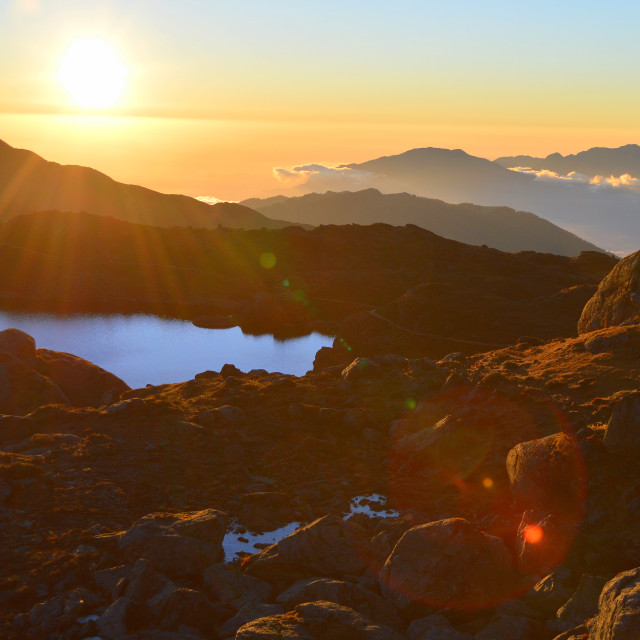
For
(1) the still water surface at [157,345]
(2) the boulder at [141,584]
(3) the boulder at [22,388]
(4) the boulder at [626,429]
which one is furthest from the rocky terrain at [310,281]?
(2) the boulder at [141,584]

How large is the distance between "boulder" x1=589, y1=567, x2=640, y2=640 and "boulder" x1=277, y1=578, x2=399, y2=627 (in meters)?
5.98

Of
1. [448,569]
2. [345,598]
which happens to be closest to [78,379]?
[345,598]

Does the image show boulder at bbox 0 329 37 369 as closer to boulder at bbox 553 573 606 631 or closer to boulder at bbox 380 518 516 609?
boulder at bbox 380 518 516 609

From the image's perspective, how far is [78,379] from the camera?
186 ft

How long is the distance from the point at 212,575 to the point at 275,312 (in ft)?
347

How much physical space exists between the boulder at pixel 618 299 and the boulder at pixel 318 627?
3485 cm

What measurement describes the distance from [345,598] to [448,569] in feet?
10.6

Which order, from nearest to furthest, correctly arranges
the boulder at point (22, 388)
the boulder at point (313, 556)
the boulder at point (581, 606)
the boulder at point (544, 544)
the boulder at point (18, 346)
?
1. the boulder at point (581, 606)
2. the boulder at point (544, 544)
3. the boulder at point (313, 556)
4. the boulder at point (22, 388)
5. the boulder at point (18, 346)

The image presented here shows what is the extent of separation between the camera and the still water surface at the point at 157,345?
83375 mm

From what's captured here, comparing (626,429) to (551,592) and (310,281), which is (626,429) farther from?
(310,281)

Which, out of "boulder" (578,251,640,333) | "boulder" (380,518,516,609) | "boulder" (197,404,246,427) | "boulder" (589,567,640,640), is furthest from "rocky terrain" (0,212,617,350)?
"boulder" (589,567,640,640)

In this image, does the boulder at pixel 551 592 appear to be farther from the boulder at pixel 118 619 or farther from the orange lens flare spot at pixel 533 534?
the boulder at pixel 118 619

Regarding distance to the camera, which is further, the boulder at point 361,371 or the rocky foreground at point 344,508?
the boulder at point 361,371

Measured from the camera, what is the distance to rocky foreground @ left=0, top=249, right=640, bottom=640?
19.1m
